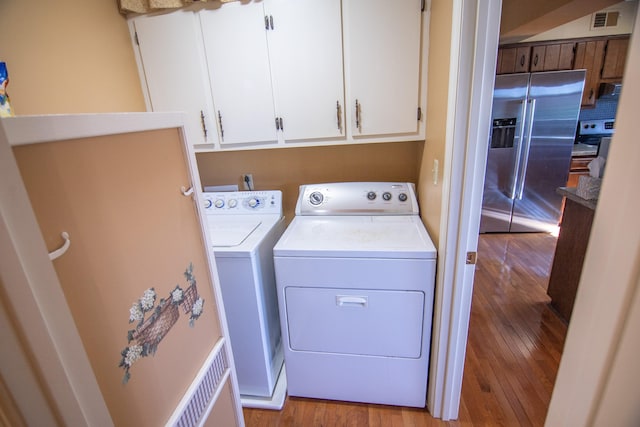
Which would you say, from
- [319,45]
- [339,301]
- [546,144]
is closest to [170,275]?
[339,301]

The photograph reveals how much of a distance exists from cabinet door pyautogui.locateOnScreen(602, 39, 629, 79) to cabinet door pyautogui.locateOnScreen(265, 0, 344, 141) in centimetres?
368

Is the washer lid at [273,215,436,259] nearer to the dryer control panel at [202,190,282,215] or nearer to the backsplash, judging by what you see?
the dryer control panel at [202,190,282,215]

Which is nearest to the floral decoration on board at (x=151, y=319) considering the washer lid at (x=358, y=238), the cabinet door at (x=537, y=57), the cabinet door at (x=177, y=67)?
the washer lid at (x=358, y=238)

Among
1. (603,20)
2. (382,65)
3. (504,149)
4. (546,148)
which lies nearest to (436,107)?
(382,65)

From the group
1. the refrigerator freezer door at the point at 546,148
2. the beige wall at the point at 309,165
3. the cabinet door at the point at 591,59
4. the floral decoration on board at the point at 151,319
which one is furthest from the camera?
the cabinet door at the point at 591,59

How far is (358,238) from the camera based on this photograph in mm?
1513

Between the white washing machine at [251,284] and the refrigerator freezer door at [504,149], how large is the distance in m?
2.67

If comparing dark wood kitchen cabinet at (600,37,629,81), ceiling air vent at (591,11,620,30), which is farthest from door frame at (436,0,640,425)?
ceiling air vent at (591,11,620,30)

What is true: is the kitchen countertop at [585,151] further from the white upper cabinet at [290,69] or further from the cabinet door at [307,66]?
the cabinet door at [307,66]

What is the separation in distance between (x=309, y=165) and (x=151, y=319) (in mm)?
1597

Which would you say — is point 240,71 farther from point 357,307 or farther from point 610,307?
point 610,307

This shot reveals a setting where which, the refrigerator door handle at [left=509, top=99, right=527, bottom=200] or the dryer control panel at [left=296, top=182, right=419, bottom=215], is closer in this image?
the dryer control panel at [left=296, top=182, right=419, bottom=215]

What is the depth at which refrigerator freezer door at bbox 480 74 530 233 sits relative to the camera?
315 cm

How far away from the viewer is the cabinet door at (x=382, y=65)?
4.97 ft
